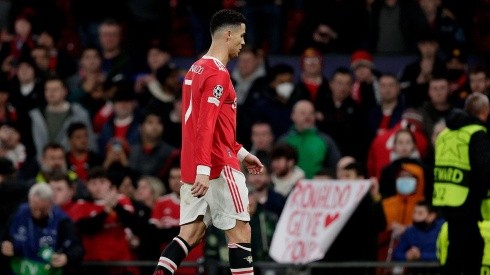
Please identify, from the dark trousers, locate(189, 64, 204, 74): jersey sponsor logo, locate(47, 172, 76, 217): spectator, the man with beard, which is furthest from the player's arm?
the man with beard

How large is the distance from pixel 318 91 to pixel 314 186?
10.8ft

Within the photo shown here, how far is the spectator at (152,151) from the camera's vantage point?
18.2 meters

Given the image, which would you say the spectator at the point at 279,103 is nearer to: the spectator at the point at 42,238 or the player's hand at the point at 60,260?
the spectator at the point at 42,238

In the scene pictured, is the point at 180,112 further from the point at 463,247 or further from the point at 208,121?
the point at 208,121

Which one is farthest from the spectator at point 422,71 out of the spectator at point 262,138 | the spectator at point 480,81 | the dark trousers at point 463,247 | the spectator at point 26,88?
the spectator at point 26,88

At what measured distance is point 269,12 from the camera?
20.4 meters

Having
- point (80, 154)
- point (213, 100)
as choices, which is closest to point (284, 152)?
point (80, 154)

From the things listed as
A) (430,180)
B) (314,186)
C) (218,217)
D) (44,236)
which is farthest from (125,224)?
(218,217)

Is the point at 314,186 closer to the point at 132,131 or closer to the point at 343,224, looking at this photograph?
the point at 343,224

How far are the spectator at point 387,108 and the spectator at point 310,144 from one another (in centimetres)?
74

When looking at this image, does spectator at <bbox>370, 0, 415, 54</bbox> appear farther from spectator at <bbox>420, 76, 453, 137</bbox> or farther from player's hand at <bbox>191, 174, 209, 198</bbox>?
player's hand at <bbox>191, 174, 209, 198</bbox>

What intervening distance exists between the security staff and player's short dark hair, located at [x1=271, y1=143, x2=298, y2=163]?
9.57 feet

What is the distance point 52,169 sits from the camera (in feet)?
57.8

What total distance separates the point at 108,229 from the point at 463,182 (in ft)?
13.8
